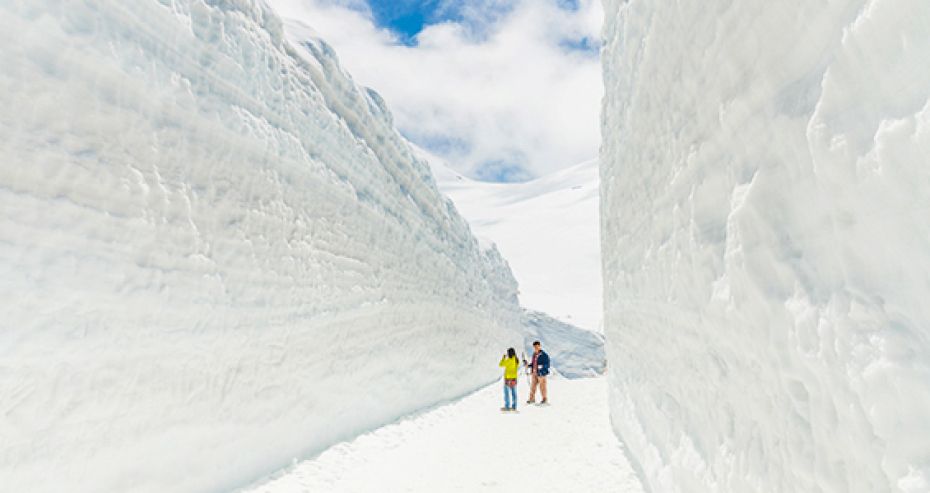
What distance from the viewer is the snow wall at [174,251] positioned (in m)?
2.92

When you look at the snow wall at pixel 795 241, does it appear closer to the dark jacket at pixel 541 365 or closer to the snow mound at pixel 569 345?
the dark jacket at pixel 541 365

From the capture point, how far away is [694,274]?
8.63 ft

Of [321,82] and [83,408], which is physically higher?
[321,82]

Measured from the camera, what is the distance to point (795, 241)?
1.61 metres

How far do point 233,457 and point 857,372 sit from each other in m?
4.18

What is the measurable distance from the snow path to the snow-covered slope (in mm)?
19353

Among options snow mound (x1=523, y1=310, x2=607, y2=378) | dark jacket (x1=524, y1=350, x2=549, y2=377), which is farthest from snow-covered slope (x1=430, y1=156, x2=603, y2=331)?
dark jacket (x1=524, y1=350, x2=549, y2=377)

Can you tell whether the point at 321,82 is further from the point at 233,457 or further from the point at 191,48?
the point at 233,457

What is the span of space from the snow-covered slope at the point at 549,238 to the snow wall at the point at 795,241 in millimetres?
23895

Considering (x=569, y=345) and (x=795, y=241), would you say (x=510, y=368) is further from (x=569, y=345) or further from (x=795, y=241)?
(x=569, y=345)

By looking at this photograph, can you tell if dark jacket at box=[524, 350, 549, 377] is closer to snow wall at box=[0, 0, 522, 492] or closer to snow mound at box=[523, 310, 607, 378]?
snow wall at box=[0, 0, 522, 492]

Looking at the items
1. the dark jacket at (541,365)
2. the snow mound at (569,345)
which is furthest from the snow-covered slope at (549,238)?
the dark jacket at (541,365)

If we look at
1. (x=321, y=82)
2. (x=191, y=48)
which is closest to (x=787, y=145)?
(x=191, y=48)

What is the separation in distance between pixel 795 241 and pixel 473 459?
455 centimetres
